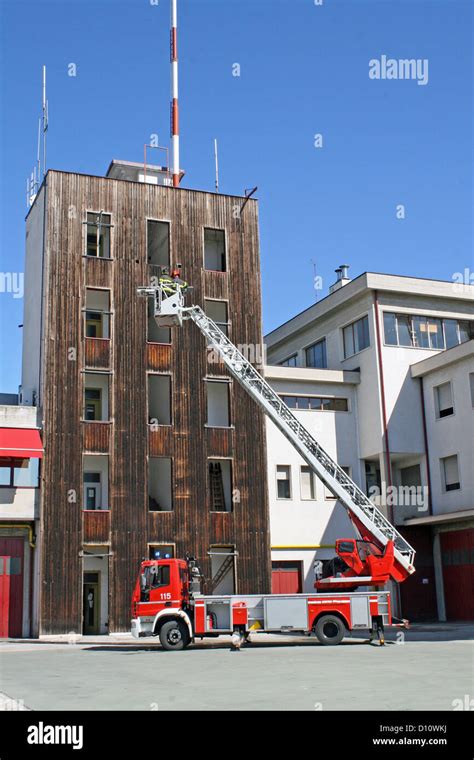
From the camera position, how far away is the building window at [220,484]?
128ft

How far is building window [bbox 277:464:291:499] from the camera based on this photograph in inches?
1635

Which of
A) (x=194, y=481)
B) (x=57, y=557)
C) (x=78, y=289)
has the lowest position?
(x=57, y=557)

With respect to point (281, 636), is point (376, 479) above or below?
above

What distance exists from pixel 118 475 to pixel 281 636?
9.84 m

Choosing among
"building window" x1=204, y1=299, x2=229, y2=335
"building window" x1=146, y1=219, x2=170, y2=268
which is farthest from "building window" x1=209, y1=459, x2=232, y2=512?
"building window" x1=146, y1=219, x2=170, y2=268

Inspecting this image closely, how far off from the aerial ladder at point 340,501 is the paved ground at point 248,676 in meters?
2.21

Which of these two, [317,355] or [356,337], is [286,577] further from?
[317,355]

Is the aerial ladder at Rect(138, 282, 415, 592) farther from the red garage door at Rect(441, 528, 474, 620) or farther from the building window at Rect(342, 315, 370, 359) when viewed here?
the building window at Rect(342, 315, 370, 359)

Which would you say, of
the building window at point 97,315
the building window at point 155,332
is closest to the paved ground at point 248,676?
the building window at point 97,315

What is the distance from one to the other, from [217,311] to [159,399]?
204 inches

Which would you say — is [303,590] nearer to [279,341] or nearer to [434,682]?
[279,341]

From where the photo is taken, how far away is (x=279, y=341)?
172 ft
